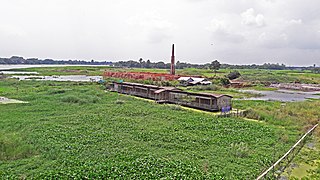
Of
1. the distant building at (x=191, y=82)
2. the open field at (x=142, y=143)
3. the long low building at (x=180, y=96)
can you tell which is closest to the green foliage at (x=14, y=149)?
the open field at (x=142, y=143)

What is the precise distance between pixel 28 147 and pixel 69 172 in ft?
17.3

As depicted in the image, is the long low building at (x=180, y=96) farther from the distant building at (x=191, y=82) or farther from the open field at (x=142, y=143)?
the distant building at (x=191, y=82)

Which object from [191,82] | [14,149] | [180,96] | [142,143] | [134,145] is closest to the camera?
[14,149]

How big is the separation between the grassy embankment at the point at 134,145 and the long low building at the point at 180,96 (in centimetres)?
487

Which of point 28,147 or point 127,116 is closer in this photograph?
point 28,147

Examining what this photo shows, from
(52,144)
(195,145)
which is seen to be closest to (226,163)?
(195,145)

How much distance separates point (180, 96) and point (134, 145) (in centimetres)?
1967

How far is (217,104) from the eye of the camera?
1212 inches

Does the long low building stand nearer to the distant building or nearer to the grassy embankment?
the grassy embankment

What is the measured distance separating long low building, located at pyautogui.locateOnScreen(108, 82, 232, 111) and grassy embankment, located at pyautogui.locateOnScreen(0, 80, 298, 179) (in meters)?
4.87

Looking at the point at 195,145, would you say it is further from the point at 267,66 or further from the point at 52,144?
the point at 267,66

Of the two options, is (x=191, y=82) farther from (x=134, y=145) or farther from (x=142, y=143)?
(x=134, y=145)

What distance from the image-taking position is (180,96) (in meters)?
36.0

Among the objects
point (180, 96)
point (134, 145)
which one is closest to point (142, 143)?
point (134, 145)
